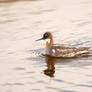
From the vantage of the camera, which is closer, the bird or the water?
the water

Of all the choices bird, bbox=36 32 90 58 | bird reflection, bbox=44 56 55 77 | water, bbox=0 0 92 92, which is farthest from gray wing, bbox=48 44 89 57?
water, bbox=0 0 92 92

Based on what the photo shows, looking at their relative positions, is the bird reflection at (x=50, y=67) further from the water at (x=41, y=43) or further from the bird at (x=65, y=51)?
the bird at (x=65, y=51)

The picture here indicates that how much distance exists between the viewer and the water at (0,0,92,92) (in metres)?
12.8

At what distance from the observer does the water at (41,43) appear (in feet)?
41.9

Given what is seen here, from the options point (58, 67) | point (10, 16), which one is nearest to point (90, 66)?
point (58, 67)

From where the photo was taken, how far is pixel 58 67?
14430 mm

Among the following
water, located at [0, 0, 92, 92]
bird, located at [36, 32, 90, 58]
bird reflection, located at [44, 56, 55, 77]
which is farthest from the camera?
bird, located at [36, 32, 90, 58]

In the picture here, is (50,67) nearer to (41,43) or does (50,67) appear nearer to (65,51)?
(65,51)

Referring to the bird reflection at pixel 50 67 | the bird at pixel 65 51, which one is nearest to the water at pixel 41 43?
the bird reflection at pixel 50 67

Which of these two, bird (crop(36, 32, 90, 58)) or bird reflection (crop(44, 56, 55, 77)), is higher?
bird (crop(36, 32, 90, 58))

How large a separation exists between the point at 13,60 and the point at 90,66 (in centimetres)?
336

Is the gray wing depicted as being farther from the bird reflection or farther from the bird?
the bird reflection

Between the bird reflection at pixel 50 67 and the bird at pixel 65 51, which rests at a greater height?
the bird at pixel 65 51

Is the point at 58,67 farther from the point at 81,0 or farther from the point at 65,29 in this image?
the point at 81,0
